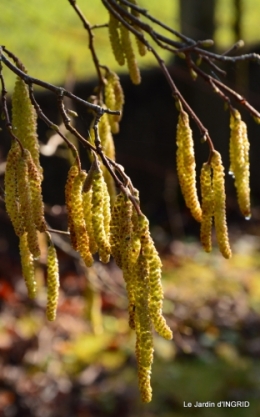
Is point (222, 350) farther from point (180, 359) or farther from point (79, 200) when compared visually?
point (79, 200)

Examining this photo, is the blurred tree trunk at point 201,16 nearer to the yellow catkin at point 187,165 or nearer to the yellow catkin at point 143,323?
the yellow catkin at point 187,165

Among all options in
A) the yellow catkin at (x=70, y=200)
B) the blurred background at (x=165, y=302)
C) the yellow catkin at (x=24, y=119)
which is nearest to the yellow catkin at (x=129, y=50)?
the blurred background at (x=165, y=302)

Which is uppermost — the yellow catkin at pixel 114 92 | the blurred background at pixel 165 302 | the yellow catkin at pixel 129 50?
the yellow catkin at pixel 129 50

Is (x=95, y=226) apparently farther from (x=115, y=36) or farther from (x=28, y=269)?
(x=115, y=36)

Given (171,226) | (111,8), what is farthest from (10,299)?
(111,8)

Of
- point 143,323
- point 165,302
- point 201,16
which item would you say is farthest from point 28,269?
point 201,16
